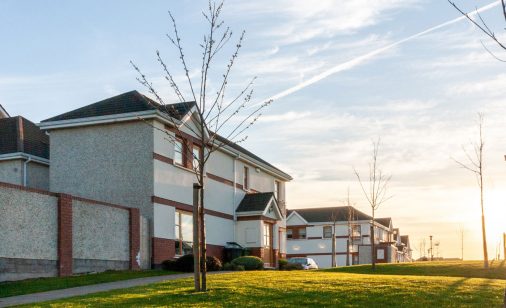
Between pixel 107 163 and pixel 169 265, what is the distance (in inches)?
215

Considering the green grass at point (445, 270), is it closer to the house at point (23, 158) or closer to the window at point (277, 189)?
the window at point (277, 189)

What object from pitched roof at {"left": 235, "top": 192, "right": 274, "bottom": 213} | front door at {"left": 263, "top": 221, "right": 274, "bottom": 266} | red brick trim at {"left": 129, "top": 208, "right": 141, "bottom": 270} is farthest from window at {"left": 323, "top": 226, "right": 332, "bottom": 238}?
red brick trim at {"left": 129, "top": 208, "right": 141, "bottom": 270}

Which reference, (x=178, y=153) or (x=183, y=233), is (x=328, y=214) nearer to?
(x=183, y=233)

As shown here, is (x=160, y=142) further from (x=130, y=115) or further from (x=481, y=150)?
(x=481, y=150)

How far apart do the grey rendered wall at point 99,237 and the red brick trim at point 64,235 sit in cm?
36

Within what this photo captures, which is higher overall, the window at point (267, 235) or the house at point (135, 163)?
the house at point (135, 163)

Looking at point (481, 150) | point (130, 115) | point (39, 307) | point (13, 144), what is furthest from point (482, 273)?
point (13, 144)

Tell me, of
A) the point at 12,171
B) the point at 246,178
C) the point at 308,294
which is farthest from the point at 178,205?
the point at 308,294

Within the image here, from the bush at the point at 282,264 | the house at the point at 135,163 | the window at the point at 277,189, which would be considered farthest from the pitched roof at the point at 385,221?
the house at the point at 135,163

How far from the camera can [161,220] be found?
29.8 metres

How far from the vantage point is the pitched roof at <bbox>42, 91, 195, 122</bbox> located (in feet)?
99.3

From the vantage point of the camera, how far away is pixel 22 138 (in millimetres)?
33594

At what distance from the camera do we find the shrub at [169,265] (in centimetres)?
2827

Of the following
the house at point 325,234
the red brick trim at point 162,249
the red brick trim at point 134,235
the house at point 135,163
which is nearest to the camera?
the red brick trim at point 134,235
